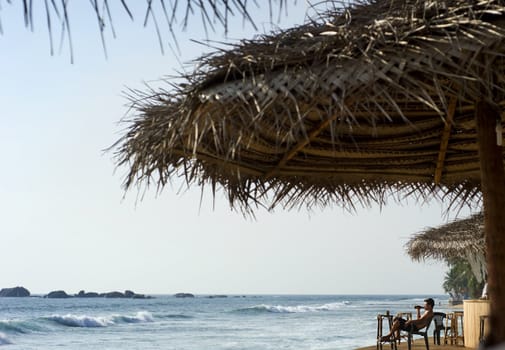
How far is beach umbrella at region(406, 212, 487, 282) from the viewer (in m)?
9.92

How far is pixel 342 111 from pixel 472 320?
5.29m

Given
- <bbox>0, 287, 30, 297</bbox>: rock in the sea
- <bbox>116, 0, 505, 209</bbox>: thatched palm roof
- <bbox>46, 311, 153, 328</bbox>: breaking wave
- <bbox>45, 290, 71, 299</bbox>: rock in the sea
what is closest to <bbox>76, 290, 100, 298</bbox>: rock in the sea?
<bbox>45, 290, 71, 299</bbox>: rock in the sea

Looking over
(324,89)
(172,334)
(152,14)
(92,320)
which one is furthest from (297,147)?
(92,320)

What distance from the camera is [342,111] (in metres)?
2.75

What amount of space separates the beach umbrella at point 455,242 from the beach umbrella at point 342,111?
16.4 feet

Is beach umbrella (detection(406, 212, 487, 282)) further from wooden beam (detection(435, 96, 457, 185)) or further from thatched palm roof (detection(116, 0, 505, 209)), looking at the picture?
thatched palm roof (detection(116, 0, 505, 209))

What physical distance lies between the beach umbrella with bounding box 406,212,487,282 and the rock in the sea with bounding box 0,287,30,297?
66.3m

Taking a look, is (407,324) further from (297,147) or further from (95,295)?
(95,295)

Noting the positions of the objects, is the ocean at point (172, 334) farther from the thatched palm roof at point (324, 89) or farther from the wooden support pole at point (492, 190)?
the wooden support pole at point (492, 190)

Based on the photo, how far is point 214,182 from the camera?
4324 millimetres

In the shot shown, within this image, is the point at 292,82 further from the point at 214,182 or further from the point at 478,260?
the point at 478,260

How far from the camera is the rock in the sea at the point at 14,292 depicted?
70.4 m

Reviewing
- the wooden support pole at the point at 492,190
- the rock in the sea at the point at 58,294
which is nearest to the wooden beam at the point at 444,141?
the wooden support pole at the point at 492,190

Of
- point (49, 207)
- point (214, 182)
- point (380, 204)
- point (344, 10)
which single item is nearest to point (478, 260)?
point (380, 204)
